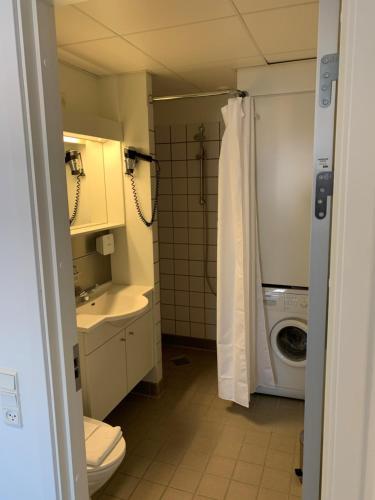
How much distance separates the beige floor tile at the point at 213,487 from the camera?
1.96 meters

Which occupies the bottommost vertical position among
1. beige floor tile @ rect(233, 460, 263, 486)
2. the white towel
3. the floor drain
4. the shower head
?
beige floor tile @ rect(233, 460, 263, 486)

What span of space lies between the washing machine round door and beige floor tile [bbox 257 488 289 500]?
36.3 inches

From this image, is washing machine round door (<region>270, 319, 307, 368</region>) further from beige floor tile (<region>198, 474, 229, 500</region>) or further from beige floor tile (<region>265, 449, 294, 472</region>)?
beige floor tile (<region>198, 474, 229, 500</region>)

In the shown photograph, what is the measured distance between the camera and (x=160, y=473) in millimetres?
2121

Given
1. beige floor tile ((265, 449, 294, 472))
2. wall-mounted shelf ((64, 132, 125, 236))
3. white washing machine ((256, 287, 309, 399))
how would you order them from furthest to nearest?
white washing machine ((256, 287, 309, 399))
wall-mounted shelf ((64, 132, 125, 236))
beige floor tile ((265, 449, 294, 472))

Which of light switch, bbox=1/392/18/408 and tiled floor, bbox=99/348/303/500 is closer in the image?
light switch, bbox=1/392/18/408

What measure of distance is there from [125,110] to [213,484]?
7.80ft

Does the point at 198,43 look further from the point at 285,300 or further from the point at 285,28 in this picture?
the point at 285,300

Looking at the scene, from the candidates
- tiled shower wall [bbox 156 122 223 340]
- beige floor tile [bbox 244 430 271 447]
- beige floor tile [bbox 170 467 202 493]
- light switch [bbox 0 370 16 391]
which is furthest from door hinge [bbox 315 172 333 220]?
tiled shower wall [bbox 156 122 223 340]

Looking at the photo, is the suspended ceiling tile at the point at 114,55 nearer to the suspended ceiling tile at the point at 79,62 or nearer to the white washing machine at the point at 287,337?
the suspended ceiling tile at the point at 79,62

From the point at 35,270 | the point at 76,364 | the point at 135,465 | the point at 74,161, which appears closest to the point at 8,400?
the point at 76,364

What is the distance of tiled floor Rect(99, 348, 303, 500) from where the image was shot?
2.01 metres

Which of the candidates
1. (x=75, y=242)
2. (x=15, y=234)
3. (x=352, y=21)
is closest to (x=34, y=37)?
(x=15, y=234)

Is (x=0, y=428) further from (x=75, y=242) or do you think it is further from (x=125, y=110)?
(x=125, y=110)
